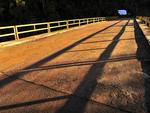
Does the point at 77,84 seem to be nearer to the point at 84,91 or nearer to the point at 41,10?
the point at 84,91

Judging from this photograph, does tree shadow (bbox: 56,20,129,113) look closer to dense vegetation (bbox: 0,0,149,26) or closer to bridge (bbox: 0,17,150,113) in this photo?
bridge (bbox: 0,17,150,113)

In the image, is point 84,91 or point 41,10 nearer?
point 84,91

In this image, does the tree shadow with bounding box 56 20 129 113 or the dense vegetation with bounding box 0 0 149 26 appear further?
the dense vegetation with bounding box 0 0 149 26

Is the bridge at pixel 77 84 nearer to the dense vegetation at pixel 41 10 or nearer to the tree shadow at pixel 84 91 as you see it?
the tree shadow at pixel 84 91

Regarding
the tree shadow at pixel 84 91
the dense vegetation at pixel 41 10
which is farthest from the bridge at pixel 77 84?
the dense vegetation at pixel 41 10

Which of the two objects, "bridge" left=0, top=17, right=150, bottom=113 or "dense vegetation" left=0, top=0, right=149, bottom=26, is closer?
"bridge" left=0, top=17, right=150, bottom=113

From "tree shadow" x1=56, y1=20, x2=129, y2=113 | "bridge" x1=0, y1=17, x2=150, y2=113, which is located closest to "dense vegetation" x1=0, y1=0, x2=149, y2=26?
"bridge" x1=0, y1=17, x2=150, y2=113

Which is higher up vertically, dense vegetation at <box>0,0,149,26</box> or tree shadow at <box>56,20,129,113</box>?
dense vegetation at <box>0,0,149,26</box>

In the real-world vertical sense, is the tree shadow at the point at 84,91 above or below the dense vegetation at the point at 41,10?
below

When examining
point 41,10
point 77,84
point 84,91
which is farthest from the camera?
point 41,10

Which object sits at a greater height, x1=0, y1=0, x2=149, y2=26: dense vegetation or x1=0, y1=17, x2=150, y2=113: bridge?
x1=0, y1=0, x2=149, y2=26: dense vegetation

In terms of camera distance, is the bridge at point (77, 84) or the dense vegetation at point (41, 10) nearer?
the bridge at point (77, 84)

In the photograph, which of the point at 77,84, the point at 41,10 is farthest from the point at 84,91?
the point at 41,10

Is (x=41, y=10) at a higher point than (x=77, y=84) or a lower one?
higher
